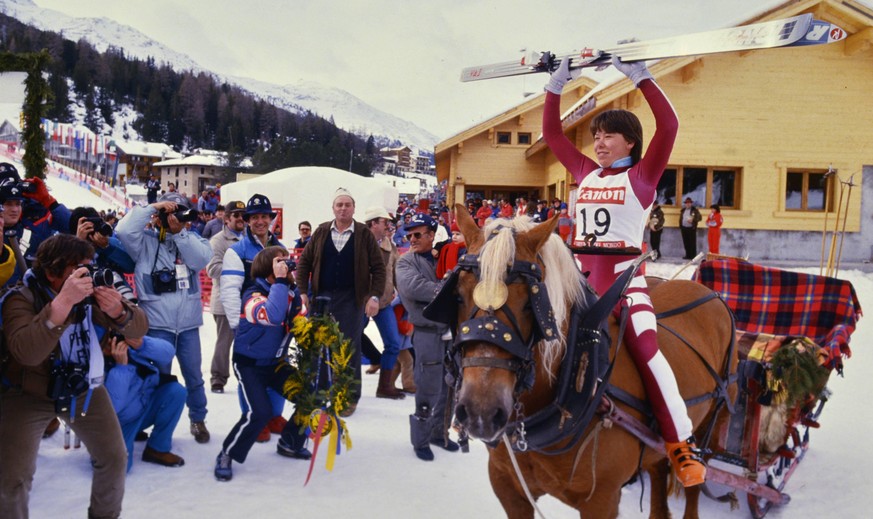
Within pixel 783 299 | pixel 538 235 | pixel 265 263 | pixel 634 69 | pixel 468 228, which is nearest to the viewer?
pixel 538 235

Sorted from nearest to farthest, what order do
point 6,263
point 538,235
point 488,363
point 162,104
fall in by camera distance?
1. point 488,363
2. point 538,235
3. point 6,263
4. point 162,104

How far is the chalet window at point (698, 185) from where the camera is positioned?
15633mm

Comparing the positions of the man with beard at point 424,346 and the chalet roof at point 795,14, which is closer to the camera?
the man with beard at point 424,346

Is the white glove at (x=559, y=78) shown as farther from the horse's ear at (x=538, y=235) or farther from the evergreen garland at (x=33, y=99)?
the evergreen garland at (x=33, y=99)

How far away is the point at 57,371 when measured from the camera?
9.50 feet

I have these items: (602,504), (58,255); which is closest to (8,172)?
(58,255)

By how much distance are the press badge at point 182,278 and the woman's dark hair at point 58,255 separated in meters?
2.00

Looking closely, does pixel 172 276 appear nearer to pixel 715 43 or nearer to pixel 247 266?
pixel 247 266

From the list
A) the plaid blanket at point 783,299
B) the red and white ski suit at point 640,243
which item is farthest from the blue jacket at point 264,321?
the plaid blanket at point 783,299

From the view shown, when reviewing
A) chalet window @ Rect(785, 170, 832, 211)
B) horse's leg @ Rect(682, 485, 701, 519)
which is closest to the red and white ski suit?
horse's leg @ Rect(682, 485, 701, 519)

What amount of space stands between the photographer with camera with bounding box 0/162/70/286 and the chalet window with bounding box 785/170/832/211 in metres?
16.9

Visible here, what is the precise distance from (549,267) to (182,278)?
3.86 m

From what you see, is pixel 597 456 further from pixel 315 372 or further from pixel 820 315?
pixel 820 315

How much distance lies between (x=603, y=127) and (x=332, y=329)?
2643mm
